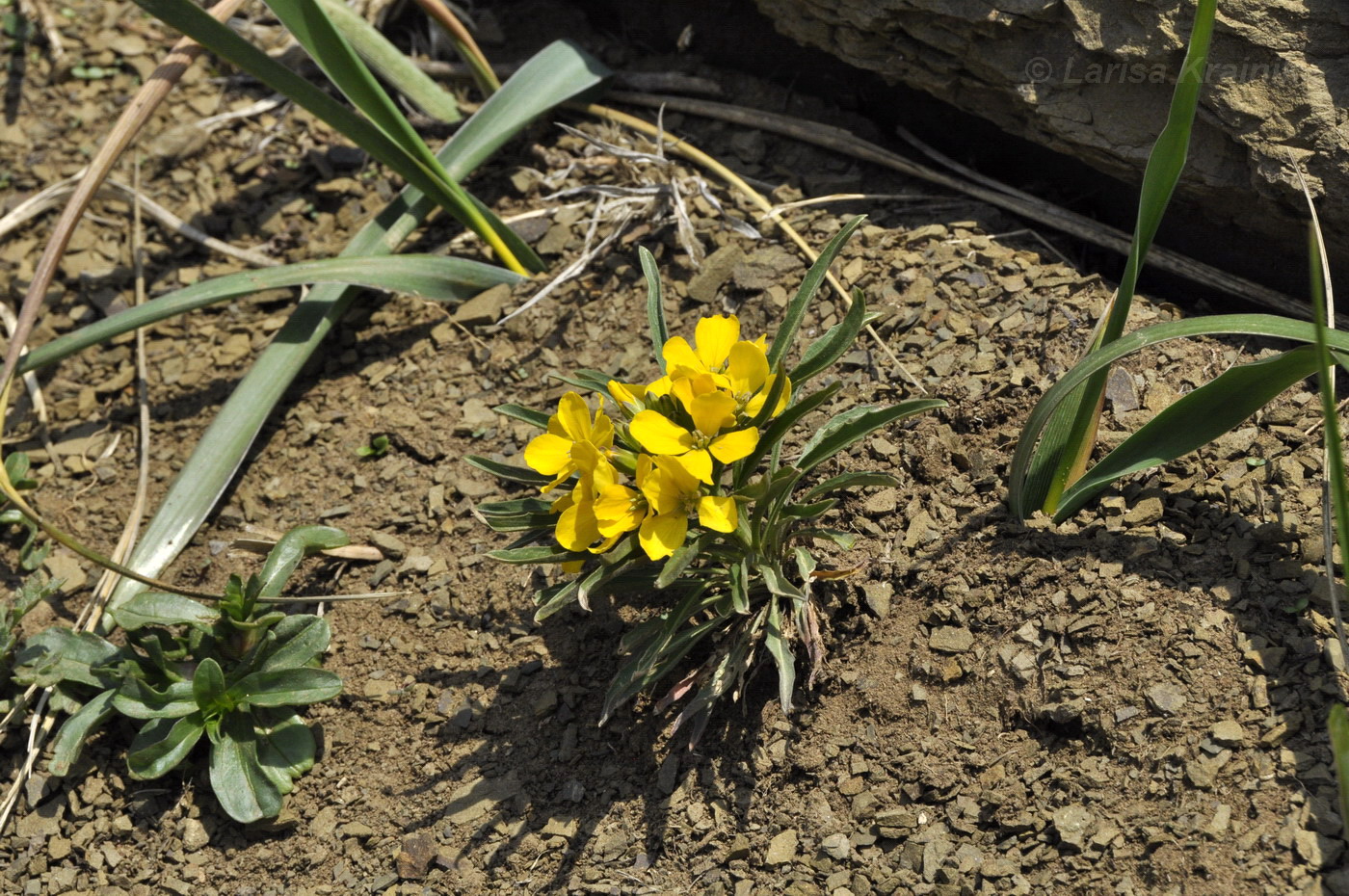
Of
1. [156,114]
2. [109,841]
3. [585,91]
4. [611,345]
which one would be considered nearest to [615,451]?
[611,345]

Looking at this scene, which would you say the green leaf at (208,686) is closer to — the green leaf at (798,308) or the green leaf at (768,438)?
the green leaf at (768,438)

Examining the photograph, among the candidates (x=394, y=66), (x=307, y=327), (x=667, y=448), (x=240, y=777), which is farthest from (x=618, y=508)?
(x=394, y=66)

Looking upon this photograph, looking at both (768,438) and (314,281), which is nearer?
(768,438)

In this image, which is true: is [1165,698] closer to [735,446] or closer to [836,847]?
[836,847]

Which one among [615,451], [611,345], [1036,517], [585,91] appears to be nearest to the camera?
[615,451]

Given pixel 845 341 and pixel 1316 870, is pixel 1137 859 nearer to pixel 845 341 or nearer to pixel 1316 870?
pixel 1316 870

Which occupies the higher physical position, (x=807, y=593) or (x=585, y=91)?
(x=585, y=91)

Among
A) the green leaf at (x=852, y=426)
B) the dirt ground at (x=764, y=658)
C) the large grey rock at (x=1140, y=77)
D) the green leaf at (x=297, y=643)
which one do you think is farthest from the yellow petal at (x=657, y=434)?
the large grey rock at (x=1140, y=77)
